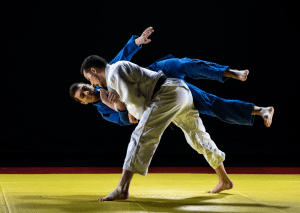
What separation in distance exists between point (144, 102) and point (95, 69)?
0.37 meters

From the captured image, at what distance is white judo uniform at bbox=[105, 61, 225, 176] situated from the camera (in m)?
2.08

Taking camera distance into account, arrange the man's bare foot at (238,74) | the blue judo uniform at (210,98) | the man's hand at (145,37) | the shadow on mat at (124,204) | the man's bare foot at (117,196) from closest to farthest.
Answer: the shadow on mat at (124,204) < the man's bare foot at (117,196) < the man's bare foot at (238,74) < the blue judo uniform at (210,98) < the man's hand at (145,37)

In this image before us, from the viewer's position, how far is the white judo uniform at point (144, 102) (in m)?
2.08

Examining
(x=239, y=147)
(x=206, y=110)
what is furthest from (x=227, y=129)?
(x=206, y=110)

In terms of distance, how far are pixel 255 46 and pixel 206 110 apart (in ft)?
9.43

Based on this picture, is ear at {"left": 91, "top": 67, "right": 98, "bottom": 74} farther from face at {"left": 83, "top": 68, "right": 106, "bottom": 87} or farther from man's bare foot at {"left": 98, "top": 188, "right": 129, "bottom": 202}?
man's bare foot at {"left": 98, "top": 188, "right": 129, "bottom": 202}

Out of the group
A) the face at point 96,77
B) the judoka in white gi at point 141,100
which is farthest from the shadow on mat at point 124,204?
the face at point 96,77

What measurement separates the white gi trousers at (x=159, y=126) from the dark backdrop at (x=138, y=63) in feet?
8.10

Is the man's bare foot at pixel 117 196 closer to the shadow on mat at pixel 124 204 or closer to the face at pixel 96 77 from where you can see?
the shadow on mat at pixel 124 204

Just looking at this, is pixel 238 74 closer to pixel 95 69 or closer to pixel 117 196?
pixel 95 69

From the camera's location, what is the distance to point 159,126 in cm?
215

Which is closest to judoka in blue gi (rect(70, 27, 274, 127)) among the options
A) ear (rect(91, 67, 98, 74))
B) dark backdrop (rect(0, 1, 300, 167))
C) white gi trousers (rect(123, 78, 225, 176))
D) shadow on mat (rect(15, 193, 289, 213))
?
white gi trousers (rect(123, 78, 225, 176))

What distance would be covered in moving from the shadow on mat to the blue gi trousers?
0.60 m

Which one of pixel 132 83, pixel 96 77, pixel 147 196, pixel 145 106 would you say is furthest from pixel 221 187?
pixel 96 77
